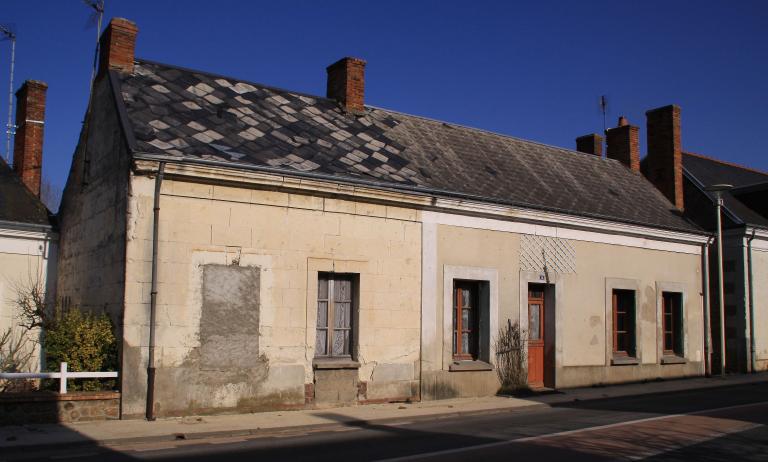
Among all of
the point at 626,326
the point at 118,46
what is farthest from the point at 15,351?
the point at 626,326

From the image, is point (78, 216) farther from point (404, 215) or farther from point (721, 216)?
point (721, 216)

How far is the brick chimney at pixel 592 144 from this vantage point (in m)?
23.4

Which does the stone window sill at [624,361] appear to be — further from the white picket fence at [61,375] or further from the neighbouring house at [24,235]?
the neighbouring house at [24,235]

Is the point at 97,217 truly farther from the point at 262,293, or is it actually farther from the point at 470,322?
the point at 470,322

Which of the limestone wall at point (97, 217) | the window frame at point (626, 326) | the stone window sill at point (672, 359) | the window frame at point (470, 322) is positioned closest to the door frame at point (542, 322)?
the window frame at point (470, 322)

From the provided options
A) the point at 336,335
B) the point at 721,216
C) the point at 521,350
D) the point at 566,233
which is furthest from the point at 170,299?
the point at 721,216

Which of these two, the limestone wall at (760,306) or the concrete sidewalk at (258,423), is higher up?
the limestone wall at (760,306)

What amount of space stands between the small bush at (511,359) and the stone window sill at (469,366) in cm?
39

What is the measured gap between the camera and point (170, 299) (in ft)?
38.7

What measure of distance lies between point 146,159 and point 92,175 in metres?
3.23

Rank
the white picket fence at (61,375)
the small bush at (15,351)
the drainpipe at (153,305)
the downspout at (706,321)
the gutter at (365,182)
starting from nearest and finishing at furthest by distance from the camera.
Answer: the white picket fence at (61,375), the drainpipe at (153,305), the gutter at (365,182), the small bush at (15,351), the downspout at (706,321)

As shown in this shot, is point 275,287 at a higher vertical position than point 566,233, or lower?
lower

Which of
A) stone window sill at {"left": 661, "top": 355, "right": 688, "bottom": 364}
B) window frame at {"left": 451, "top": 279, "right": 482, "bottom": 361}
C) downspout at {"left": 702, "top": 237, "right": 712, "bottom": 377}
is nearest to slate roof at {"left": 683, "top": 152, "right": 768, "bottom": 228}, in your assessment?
downspout at {"left": 702, "top": 237, "right": 712, "bottom": 377}

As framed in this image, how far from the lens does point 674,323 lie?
65.7 ft
